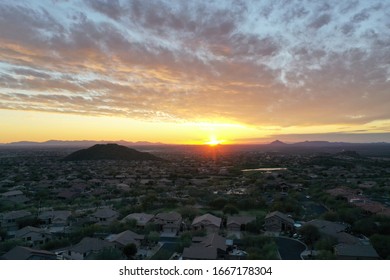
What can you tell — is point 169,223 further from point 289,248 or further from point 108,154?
point 108,154

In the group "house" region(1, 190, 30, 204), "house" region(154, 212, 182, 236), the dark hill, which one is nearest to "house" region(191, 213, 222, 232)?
"house" region(154, 212, 182, 236)

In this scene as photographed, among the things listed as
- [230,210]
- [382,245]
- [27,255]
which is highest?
[27,255]

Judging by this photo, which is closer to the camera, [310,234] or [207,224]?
[310,234]

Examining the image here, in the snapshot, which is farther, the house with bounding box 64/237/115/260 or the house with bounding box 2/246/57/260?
the house with bounding box 64/237/115/260

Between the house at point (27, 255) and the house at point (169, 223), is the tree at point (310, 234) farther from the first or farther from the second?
the house at point (27, 255)

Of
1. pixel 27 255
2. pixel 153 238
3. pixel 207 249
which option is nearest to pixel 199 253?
pixel 207 249

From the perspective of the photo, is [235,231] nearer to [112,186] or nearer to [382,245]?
→ [382,245]

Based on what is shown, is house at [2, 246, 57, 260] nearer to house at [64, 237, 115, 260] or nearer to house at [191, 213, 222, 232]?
house at [64, 237, 115, 260]
